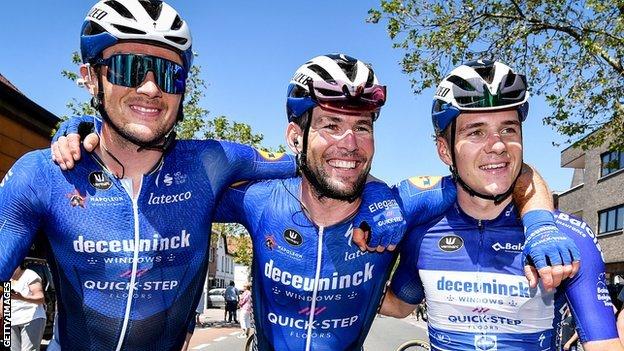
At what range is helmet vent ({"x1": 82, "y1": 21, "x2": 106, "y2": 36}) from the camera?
12.7 ft

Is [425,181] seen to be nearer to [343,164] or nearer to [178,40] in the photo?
[343,164]

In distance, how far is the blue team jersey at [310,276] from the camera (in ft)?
13.2

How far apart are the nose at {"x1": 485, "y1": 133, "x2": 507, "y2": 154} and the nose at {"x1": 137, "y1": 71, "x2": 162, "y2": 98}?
212cm

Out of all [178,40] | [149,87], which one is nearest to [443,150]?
[178,40]

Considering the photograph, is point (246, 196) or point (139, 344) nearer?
point (139, 344)

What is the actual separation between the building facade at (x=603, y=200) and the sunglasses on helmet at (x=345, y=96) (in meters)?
38.3

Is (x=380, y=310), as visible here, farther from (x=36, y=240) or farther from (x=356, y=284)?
(x=36, y=240)

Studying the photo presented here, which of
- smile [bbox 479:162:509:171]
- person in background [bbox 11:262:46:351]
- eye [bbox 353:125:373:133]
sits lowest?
person in background [bbox 11:262:46:351]

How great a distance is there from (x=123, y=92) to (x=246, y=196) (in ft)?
3.55

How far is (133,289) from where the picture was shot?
3781 millimetres

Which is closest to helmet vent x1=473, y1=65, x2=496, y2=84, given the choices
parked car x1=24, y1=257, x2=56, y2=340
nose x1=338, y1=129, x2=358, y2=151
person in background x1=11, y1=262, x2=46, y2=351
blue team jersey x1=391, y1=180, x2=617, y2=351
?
blue team jersey x1=391, y1=180, x2=617, y2=351

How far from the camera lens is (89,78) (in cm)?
397

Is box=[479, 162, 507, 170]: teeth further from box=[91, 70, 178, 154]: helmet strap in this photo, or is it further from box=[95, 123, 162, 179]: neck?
box=[95, 123, 162, 179]: neck

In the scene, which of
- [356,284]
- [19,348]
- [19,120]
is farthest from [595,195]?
[356,284]
